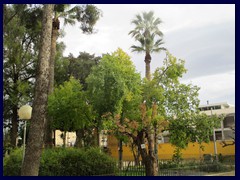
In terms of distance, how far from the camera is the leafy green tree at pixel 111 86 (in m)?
17.8

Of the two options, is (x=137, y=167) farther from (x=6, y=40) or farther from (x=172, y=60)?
(x=6, y=40)

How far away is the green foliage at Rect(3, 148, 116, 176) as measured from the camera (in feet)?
48.0

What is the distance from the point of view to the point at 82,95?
62.6 feet

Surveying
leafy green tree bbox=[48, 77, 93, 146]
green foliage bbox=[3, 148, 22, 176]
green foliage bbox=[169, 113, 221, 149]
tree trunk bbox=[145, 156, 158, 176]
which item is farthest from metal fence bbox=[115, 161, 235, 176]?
green foliage bbox=[3, 148, 22, 176]

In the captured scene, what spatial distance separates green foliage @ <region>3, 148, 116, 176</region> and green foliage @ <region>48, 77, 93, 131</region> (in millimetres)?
3101

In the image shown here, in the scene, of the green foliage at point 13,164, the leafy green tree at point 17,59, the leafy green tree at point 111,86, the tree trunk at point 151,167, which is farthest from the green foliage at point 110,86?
the leafy green tree at point 17,59

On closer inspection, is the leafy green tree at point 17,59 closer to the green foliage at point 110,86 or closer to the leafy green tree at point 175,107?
the green foliage at point 110,86

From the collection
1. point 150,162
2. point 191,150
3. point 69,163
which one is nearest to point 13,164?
point 69,163

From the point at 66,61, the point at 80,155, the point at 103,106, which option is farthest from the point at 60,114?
the point at 66,61

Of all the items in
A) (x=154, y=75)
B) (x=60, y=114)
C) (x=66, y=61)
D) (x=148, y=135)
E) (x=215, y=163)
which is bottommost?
(x=215, y=163)

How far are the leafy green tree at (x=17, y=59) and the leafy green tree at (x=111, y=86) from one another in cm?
756

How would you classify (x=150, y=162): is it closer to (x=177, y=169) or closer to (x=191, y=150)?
(x=177, y=169)

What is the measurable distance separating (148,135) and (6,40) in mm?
15106

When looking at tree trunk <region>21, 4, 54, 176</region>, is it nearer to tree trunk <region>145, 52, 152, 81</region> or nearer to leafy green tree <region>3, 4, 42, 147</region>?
tree trunk <region>145, 52, 152, 81</region>
